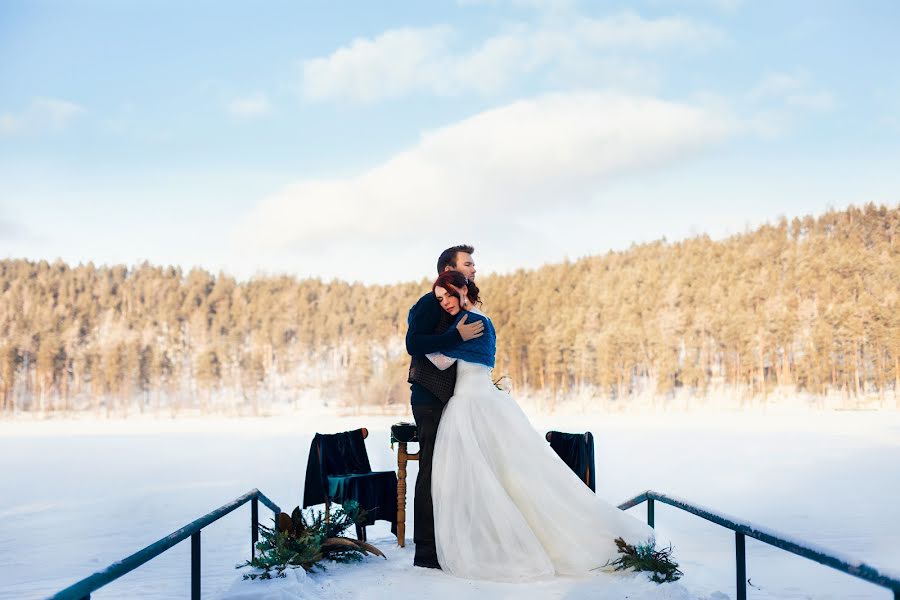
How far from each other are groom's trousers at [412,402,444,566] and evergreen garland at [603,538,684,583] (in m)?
0.90

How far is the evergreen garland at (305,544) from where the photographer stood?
154 inches

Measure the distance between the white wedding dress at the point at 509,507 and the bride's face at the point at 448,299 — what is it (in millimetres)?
470

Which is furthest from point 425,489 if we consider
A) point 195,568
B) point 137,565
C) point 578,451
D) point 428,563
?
point 137,565

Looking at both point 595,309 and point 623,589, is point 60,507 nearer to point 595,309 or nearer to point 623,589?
point 623,589

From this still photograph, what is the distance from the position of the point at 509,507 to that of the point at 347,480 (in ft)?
4.27

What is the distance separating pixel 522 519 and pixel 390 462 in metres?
16.0

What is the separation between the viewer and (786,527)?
11.6 m

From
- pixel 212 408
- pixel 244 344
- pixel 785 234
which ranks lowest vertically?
pixel 212 408

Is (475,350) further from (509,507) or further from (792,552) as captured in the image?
(792,552)

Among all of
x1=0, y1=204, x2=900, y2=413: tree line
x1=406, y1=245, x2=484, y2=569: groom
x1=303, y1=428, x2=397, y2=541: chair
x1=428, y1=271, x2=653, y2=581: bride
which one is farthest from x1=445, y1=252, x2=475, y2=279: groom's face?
x1=0, y1=204, x2=900, y2=413: tree line

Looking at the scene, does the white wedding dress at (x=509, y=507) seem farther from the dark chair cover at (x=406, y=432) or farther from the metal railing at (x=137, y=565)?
the metal railing at (x=137, y=565)

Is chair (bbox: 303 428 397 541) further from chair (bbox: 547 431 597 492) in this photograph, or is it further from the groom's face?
the groom's face

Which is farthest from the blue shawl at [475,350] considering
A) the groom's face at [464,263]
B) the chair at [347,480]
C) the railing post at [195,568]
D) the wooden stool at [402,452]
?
the railing post at [195,568]

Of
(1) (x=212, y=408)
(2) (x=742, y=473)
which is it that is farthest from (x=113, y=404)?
Result: (2) (x=742, y=473)
